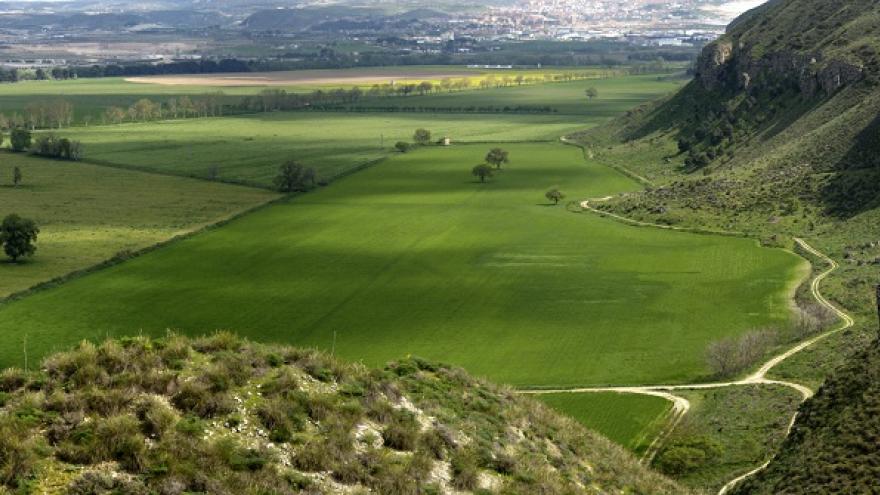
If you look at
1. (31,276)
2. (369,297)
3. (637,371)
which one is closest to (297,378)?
(637,371)

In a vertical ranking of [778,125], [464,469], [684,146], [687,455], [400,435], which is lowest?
[687,455]

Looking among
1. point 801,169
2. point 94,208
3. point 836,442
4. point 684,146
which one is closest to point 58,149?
point 94,208

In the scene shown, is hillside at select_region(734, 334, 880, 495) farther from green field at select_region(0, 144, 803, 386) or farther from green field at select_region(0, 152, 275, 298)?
green field at select_region(0, 152, 275, 298)

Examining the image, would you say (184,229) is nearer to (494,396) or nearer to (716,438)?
(716,438)

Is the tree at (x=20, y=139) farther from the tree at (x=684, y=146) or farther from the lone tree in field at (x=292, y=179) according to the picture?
the tree at (x=684, y=146)

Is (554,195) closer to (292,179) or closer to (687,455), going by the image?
(292,179)

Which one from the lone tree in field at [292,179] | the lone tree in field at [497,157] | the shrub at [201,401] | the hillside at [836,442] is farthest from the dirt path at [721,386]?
the lone tree in field at [497,157]

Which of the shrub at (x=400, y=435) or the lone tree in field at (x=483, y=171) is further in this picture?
the lone tree in field at (x=483, y=171)
